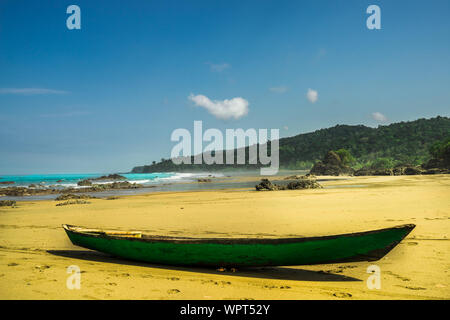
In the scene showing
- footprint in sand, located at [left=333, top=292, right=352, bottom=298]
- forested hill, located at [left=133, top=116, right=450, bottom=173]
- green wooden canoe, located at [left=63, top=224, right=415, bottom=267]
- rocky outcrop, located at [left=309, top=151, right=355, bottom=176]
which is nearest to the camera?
footprint in sand, located at [left=333, top=292, right=352, bottom=298]

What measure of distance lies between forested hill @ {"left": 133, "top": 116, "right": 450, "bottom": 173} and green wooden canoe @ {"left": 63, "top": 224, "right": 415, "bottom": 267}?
65.5 metres

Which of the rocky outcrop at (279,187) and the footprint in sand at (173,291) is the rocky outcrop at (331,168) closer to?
the rocky outcrop at (279,187)

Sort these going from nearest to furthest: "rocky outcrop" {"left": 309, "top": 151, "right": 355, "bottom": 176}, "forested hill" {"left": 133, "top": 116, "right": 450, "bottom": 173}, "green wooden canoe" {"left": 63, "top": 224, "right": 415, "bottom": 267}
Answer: "green wooden canoe" {"left": 63, "top": 224, "right": 415, "bottom": 267} < "rocky outcrop" {"left": 309, "top": 151, "right": 355, "bottom": 176} < "forested hill" {"left": 133, "top": 116, "right": 450, "bottom": 173}

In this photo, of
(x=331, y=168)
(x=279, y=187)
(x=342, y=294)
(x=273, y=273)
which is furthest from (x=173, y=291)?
(x=331, y=168)

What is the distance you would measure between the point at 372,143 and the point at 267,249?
93.9 meters

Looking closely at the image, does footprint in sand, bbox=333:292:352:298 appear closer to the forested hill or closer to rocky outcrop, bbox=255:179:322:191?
rocky outcrop, bbox=255:179:322:191

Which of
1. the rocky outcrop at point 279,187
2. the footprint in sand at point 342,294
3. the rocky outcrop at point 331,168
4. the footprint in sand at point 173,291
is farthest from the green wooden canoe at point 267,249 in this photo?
the rocky outcrop at point 331,168

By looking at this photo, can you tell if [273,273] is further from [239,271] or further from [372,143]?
[372,143]

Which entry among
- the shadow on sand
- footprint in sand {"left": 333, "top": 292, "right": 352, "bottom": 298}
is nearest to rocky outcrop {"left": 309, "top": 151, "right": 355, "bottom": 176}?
the shadow on sand

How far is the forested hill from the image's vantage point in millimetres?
72750

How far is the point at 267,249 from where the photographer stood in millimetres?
4668

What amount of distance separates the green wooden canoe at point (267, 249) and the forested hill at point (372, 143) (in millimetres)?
65527
